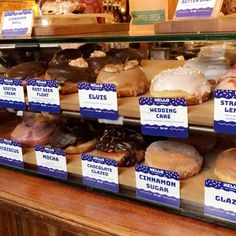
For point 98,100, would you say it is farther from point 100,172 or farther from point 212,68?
point 212,68

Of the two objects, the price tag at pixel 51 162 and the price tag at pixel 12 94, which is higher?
the price tag at pixel 12 94

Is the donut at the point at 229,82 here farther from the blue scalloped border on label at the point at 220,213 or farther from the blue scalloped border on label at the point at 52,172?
the blue scalloped border on label at the point at 52,172

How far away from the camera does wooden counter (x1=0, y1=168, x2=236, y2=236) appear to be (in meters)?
0.99

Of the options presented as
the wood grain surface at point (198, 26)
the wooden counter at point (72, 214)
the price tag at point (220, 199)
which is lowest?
the wooden counter at point (72, 214)

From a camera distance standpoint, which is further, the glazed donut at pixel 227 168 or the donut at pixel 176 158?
the donut at pixel 176 158

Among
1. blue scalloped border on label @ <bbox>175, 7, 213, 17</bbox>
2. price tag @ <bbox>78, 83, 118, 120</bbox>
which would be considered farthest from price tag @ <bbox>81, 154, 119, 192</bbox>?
blue scalloped border on label @ <bbox>175, 7, 213, 17</bbox>

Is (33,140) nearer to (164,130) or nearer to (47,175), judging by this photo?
(47,175)

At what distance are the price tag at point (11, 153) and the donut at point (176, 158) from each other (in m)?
0.51

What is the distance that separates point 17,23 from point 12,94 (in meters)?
0.27

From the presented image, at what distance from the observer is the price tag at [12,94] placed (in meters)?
1.27

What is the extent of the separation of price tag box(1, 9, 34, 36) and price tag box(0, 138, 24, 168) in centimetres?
41

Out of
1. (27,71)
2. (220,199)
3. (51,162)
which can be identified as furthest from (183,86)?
(27,71)

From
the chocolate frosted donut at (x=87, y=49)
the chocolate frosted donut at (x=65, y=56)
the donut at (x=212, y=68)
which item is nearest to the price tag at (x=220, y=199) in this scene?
the donut at (x=212, y=68)

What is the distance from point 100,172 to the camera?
1.13 m
